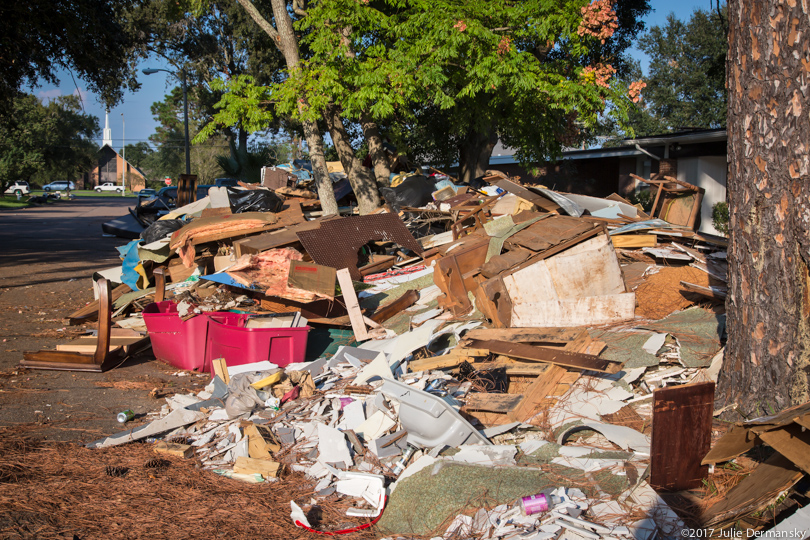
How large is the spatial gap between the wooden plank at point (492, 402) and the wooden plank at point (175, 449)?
7.12 feet

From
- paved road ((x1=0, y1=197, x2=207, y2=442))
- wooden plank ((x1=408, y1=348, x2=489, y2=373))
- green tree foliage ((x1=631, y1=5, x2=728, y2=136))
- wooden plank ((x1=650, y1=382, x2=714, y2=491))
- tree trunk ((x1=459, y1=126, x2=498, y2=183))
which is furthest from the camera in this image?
green tree foliage ((x1=631, y1=5, x2=728, y2=136))

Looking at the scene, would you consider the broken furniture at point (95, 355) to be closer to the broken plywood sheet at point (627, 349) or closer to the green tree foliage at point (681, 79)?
the broken plywood sheet at point (627, 349)

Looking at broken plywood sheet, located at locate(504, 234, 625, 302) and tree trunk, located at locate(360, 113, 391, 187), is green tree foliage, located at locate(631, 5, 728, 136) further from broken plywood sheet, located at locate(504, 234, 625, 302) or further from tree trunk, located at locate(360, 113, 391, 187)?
broken plywood sheet, located at locate(504, 234, 625, 302)

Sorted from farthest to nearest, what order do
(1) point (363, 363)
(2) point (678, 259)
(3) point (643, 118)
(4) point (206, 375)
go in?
(3) point (643, 118)
(2) point (678, 259)
(4) point (206, 375)
(1) point (363, 363)

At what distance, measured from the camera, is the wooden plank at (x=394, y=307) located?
717 cm

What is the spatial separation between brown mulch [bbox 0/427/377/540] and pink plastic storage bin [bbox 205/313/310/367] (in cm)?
171

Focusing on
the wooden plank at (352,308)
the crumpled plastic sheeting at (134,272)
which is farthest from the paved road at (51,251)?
the wooden plank at (352,308)

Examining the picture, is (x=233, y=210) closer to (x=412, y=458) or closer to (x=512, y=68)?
(x=512, y=68)

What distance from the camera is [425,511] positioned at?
3301mm

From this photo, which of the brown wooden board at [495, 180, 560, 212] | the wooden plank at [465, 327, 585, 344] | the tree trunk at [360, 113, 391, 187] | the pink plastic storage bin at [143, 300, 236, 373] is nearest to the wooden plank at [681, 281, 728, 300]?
the wooden plank at [465, 327, 585, 344]

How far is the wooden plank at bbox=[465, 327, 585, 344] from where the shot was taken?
5031 mm

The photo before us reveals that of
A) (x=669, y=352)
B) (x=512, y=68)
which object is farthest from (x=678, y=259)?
(x=512, y=68)

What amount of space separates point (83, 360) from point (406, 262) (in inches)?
179

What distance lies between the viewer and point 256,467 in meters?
3.91
